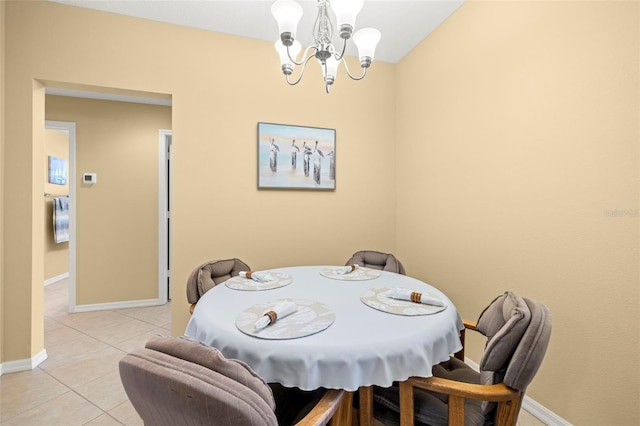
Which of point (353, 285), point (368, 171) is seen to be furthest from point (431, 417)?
point (368, 171)

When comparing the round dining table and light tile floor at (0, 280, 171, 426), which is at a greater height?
the round dining table

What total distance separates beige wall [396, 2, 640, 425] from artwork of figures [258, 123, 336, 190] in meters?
1.01

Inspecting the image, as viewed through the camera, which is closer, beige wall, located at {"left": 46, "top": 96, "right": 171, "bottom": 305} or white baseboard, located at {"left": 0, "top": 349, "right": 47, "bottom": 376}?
white baseboard, located at {"left": 0, "top": 349, "right": 47, "bottom": 376}

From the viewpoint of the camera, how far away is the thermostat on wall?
349 cm

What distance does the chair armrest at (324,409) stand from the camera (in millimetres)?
841

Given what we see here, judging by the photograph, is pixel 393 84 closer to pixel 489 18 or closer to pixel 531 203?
pixel 489 18

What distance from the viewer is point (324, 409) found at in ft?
2.96

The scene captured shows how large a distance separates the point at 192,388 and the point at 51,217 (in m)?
5.66

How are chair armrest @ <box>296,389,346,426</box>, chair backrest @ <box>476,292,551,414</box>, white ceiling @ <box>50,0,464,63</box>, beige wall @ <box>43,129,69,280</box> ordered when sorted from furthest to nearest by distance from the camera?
beige wall @ <box>43,129,69,280</box> < white ceiling @ <box>50,0,464,63</box> < chair backrest @ <box>476,292,551,414</box> < chair armrest @ <box>296,389,346,426</box>

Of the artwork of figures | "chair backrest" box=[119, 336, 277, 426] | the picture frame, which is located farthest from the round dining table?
the picture frame

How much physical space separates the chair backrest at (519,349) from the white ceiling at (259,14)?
2.30 metres

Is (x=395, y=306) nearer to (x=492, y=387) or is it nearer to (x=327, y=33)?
(x=492, y=387)

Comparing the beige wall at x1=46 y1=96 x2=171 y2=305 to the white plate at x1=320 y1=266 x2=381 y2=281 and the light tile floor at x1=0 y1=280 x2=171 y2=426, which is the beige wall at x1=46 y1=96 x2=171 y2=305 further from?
the white plate at x1=320 y1=266 x2=381 y2=281

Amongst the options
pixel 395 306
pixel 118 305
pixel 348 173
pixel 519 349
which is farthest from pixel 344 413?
pixel 118 305
